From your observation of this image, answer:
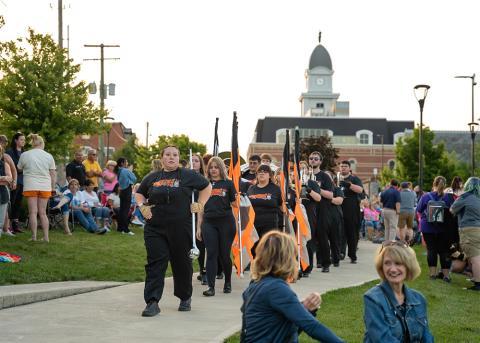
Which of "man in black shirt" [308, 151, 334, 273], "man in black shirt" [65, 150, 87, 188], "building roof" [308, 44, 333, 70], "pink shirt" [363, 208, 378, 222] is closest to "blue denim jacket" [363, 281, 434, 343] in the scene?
"man in black shirt" [308, 151, 334, 273]

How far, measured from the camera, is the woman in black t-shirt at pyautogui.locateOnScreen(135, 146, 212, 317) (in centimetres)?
901

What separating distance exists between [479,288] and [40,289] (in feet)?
22.9

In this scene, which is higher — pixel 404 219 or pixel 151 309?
pixel 151 309

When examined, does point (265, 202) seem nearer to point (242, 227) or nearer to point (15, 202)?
point (242, 227)

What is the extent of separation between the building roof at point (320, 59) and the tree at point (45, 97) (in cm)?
11733

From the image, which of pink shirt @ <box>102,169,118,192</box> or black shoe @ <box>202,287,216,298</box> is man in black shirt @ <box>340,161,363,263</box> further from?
pink shirt @ <box>102,169,118,192</box>

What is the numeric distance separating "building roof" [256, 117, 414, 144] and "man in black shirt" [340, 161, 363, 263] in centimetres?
9482

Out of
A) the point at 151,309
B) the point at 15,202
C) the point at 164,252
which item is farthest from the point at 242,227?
the point at 15,202

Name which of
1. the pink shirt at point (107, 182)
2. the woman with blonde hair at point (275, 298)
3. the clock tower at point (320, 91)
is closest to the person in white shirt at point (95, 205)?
the pink shirt at point (107, 182)

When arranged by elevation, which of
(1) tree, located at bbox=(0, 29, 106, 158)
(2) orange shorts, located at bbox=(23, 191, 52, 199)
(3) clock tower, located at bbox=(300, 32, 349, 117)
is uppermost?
(3) clock tower, located at bbox=(300, 32, 349, 117)

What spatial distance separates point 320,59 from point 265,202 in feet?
432

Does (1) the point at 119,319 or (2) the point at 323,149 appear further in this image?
(2) the point at 323,149

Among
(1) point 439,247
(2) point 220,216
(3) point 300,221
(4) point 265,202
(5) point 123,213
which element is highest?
→ (4) point 265,202

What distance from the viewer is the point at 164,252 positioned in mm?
9055
